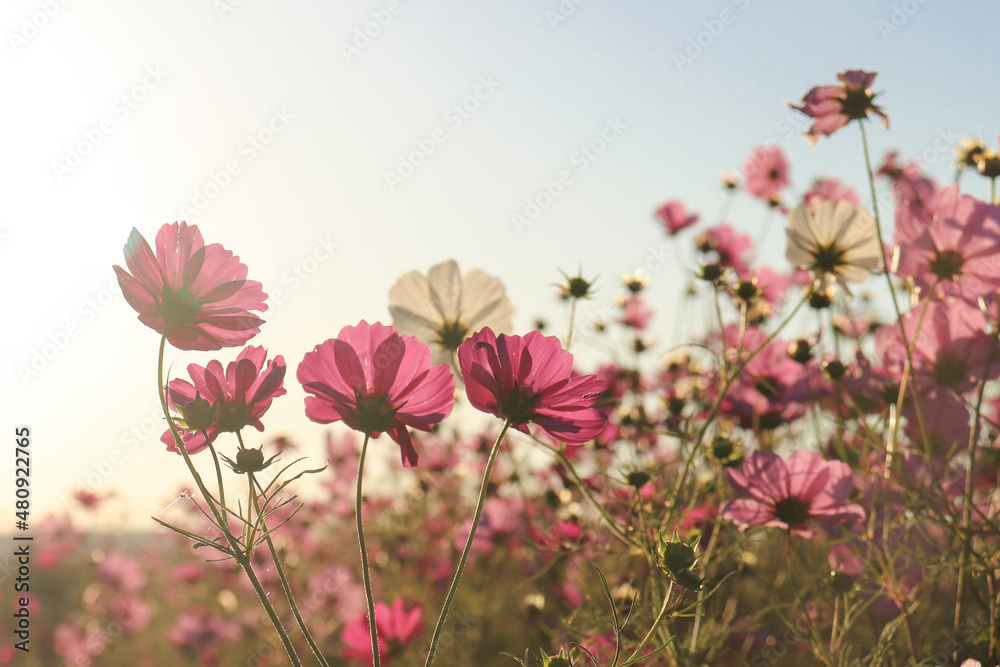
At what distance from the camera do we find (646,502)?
76 centimetres

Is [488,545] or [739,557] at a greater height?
[739,557]

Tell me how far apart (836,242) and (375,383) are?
0.64m

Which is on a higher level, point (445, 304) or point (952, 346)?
point (952, 346)

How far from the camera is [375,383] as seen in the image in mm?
456

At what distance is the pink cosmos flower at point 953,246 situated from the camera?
75 cm

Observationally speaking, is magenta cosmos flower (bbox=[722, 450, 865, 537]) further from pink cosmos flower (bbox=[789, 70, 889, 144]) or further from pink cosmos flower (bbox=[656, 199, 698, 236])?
pink cosmos flower (bbox=[656, 199, 698, 236])

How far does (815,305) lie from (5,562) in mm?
2342

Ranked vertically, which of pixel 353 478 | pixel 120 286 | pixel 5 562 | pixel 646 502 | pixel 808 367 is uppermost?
pixel 808 367

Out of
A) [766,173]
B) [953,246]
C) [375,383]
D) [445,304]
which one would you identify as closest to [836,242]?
[953,246]

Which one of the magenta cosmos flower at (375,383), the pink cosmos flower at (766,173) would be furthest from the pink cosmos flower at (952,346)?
the pink cosmos flower at (766,173)

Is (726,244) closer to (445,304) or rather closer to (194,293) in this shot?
(445,304)

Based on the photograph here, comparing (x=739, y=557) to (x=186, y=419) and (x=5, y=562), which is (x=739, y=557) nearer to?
(x=186, y=419)

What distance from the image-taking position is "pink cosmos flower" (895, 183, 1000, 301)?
745 mm

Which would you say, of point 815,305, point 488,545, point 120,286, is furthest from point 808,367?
point 120,286
